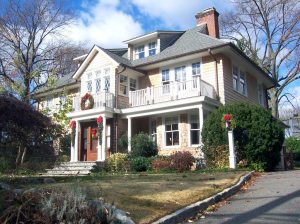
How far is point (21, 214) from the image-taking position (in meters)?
5.23

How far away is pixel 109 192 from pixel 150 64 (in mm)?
15433

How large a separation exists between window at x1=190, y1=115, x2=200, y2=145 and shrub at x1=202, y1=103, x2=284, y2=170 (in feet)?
11.4

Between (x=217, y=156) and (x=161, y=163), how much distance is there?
2.61m

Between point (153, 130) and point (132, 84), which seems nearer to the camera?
point (153, 130)

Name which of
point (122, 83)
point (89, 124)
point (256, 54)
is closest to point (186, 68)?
point (122, 83)

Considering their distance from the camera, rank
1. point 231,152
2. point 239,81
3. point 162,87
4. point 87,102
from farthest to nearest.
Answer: point 239,81 → point 87,102 → point 162,87 → point 231,152

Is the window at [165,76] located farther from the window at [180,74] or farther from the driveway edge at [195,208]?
the driveway edge at [195,208]

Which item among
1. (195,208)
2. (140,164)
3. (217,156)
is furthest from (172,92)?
(195,208)

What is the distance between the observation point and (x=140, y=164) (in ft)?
62.2

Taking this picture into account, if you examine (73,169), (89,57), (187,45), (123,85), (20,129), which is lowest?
(73,169)

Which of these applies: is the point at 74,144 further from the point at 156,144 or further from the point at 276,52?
the point at 276,52

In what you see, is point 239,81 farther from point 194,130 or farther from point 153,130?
point 153,130

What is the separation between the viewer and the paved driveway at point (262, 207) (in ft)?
21.8

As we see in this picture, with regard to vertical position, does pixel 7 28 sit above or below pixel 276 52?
above
